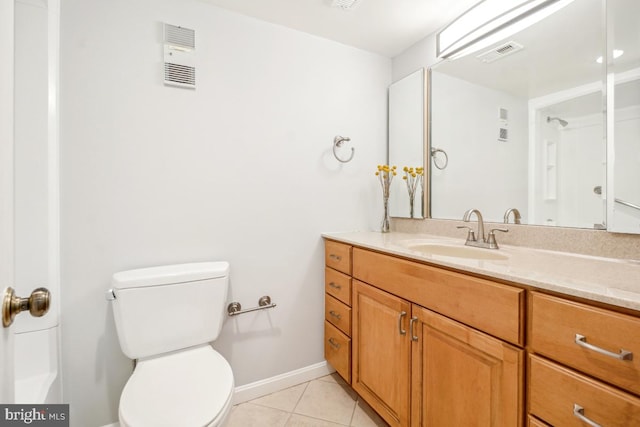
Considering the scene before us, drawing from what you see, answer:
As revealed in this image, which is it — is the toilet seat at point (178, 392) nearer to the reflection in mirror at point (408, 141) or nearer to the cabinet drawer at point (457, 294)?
the cabinet drawer at point (457, 294)

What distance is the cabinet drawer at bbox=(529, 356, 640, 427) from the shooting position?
610 millimetres

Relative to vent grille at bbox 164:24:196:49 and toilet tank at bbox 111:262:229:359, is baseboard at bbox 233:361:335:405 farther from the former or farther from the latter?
vent grille at bbox 164:24:196:49

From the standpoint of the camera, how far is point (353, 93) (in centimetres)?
197

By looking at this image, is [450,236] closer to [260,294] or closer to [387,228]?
[387,228]

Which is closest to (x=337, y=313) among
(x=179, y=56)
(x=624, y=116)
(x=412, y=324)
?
(x=412, y=324)

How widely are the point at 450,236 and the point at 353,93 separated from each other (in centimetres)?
117

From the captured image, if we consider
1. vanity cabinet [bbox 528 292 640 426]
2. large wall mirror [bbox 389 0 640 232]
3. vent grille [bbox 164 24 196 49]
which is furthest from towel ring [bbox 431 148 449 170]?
vent grille [bbox 164 24 196 49]

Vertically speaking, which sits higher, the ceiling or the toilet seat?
the ceiling

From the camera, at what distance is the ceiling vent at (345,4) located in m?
1.49

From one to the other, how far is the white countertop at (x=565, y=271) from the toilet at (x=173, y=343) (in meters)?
0.85

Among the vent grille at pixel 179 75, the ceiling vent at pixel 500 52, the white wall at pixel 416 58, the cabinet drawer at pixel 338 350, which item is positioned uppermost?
the white wall at pixel 416 58

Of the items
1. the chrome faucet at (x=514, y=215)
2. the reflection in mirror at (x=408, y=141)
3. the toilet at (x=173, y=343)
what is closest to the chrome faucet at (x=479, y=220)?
the chrome faucet at (x=514, y=215)

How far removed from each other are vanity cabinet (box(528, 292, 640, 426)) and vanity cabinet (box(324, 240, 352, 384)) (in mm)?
931

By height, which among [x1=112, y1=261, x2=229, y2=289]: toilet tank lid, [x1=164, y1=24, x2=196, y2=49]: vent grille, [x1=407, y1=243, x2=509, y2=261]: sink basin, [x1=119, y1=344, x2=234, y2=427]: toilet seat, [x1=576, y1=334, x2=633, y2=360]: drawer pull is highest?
[x1=164, y1=24, x2=196, y2=49]: vent grille
